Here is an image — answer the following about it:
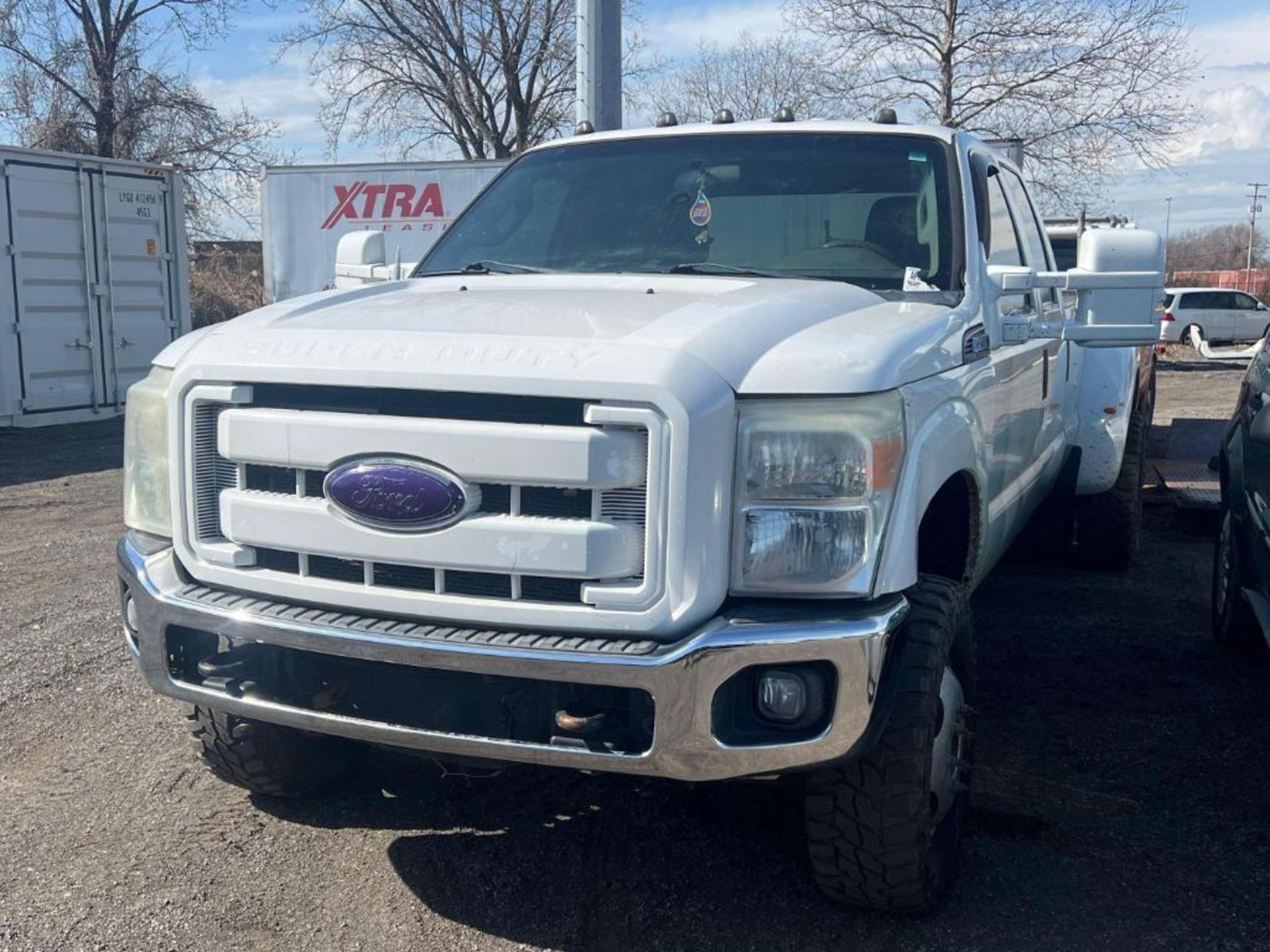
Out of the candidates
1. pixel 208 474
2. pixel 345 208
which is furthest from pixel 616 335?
pixel 345 208

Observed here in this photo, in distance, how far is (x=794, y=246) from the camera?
3889 mm

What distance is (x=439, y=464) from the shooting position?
2.63 metres

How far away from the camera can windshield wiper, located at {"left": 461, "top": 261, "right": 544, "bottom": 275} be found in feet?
13.0

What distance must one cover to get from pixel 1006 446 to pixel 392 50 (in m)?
30.6

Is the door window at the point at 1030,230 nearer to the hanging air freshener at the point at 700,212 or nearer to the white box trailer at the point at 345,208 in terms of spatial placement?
the hanging air freshener at the point at 700,212

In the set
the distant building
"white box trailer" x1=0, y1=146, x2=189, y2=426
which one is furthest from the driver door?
the distant building

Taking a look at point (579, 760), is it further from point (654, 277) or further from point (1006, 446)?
point (1006, 446)

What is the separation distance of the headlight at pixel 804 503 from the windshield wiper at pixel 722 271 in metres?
1.24

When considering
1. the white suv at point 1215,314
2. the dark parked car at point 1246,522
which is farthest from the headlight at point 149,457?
the white suv at point 1215,314

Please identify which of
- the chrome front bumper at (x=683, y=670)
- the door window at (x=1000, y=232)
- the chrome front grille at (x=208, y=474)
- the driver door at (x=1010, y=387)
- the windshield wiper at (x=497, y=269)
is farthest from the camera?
the door window at (x=1000, y=232)

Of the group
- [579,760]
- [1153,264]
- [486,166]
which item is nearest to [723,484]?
[579,760]

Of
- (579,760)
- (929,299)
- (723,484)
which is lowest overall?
(579,760)

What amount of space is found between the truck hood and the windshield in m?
0.34

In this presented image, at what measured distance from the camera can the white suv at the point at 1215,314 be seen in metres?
28.6
